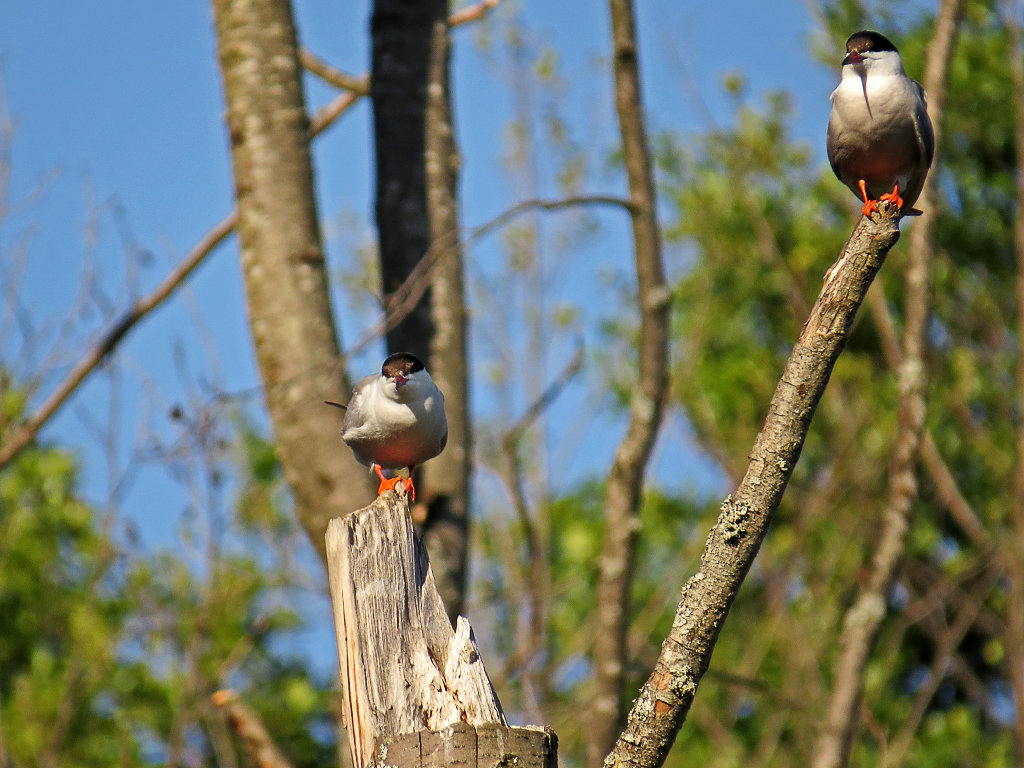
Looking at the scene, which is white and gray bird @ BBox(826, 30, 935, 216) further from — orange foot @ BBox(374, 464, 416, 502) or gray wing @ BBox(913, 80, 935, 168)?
orange foot @ BBox(374, 464, 416, 502)

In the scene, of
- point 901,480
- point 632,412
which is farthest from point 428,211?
point 901,480

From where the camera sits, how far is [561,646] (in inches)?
527

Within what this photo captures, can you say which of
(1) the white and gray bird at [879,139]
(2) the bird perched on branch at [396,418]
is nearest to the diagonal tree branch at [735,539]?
(1) the white and gray bird at [879,139]

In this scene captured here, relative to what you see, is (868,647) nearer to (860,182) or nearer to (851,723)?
(851,723)

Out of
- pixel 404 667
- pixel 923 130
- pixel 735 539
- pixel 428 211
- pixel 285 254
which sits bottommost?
pixel 404 667

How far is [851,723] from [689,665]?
3067 mm

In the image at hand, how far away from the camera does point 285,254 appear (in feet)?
15.3

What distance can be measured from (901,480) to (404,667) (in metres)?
3.54

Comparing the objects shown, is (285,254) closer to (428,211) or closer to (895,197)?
(428,211)

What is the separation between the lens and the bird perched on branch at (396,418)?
4.12 meters

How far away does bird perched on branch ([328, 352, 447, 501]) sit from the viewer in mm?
4121

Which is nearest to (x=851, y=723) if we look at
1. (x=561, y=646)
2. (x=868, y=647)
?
(x=868, y=647)

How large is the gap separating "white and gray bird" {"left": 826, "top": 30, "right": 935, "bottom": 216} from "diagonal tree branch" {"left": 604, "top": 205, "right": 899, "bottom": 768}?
791 mm

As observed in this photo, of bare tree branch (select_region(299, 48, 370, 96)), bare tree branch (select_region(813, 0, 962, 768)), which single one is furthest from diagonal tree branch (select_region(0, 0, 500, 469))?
bare tree branch (select_region(813, 0, 962, 768))
